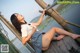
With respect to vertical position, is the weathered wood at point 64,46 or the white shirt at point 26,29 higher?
the white shirt at point 26,29

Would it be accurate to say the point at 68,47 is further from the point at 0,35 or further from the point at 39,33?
the point at 0,35

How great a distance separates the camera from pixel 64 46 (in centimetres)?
302

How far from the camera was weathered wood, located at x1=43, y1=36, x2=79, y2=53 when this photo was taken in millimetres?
2992

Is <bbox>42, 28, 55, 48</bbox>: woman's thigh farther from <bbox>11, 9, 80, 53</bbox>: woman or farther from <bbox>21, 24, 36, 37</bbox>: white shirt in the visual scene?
<bbox>21, 24, 36, 37</bbox>: white shirt

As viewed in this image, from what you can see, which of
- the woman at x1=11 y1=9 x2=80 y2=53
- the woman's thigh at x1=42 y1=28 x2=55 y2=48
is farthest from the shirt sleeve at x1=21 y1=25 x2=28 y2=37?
the woman's thigh at x1=42 y1=28 x2=55 y2=48

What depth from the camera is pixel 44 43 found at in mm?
2996

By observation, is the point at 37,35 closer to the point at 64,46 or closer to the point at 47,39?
the point at 47,39

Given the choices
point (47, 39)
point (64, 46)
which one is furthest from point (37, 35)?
point (64, 46)

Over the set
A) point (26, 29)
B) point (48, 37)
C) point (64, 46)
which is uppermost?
point (26, 29)

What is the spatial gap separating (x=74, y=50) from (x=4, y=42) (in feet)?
15.8

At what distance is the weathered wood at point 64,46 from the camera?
2.99 m

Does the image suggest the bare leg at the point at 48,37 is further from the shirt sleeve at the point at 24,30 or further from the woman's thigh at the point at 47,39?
the shirt sleeve at the point at 24,30

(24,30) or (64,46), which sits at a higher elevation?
(24,30)

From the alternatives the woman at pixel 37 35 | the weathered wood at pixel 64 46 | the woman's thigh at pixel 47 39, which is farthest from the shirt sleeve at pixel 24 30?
the weathered wood at pixel 64 46
